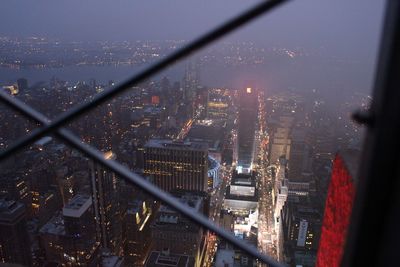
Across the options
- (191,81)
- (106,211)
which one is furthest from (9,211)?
(191,81)

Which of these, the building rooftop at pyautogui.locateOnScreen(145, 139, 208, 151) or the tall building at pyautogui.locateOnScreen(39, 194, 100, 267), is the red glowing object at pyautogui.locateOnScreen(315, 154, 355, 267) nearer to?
the tall building at pyautogui.locateOnScreen(39, 194, 100, 267)

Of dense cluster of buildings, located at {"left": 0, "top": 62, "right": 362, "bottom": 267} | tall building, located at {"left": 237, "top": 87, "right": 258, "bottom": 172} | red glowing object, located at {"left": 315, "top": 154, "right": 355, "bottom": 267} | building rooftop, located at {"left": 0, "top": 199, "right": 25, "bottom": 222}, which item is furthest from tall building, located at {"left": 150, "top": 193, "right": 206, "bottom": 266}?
red glowing object, located at {"left": 315, "top": 154, "right": 355, "bottom": 267}

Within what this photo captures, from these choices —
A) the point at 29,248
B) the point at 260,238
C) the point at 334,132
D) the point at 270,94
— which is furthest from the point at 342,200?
the point at 270,94

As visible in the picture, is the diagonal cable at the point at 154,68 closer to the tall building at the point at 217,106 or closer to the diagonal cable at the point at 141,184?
the diagonal cable at the point at 141,184

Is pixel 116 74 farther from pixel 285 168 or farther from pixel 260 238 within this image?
pixel 260 238

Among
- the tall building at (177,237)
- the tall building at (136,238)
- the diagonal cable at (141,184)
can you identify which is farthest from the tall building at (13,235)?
the diagonal cable at (141,184)

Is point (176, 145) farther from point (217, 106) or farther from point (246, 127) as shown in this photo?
point (217, 106)
